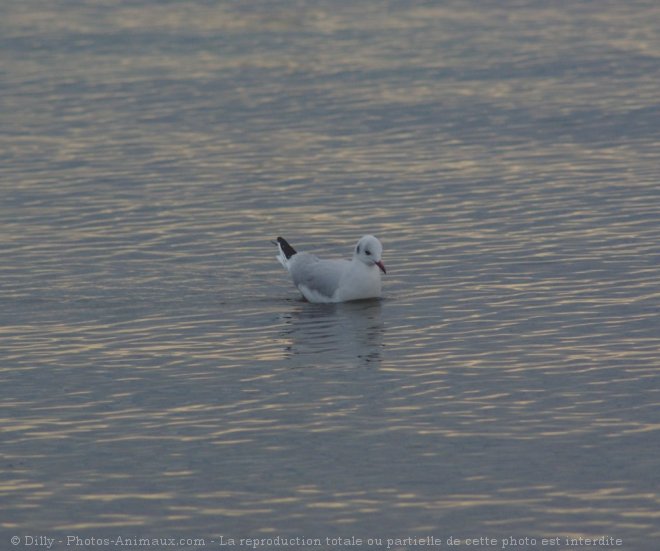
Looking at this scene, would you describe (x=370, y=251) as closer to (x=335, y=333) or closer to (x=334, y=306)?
(x=334, y=306)

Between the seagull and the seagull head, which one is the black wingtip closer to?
the seagull

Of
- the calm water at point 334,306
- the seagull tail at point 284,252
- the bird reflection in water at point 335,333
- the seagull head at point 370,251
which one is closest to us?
the calm water at point 334,306

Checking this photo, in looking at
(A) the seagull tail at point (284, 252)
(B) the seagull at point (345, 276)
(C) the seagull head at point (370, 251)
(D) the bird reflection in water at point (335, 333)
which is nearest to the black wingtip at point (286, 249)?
(A) the seagull tail at point (284, 252)

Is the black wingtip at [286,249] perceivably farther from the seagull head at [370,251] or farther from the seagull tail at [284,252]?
the seagull head at [370,251]

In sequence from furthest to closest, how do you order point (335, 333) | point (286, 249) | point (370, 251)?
point (286, 249), point (370, 251), point (335, 333)

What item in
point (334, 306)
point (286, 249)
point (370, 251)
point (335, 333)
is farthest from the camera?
point (286, 249)

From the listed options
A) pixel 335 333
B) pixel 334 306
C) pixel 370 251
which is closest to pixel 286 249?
pixel 334 306

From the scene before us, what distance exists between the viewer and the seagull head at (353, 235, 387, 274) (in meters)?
24.5

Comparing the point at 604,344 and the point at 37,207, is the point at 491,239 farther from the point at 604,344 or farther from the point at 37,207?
the point at 37,207

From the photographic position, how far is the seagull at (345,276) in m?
24.5

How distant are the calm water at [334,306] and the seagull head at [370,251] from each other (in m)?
0.65

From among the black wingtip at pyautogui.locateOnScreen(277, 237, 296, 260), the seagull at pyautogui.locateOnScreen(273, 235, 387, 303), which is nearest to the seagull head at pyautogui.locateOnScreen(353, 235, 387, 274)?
the seagull at pyautogui.locateOnScreen(273, 235, 387, 303)

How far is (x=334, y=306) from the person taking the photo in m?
24.8

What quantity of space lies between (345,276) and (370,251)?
1.80ft
